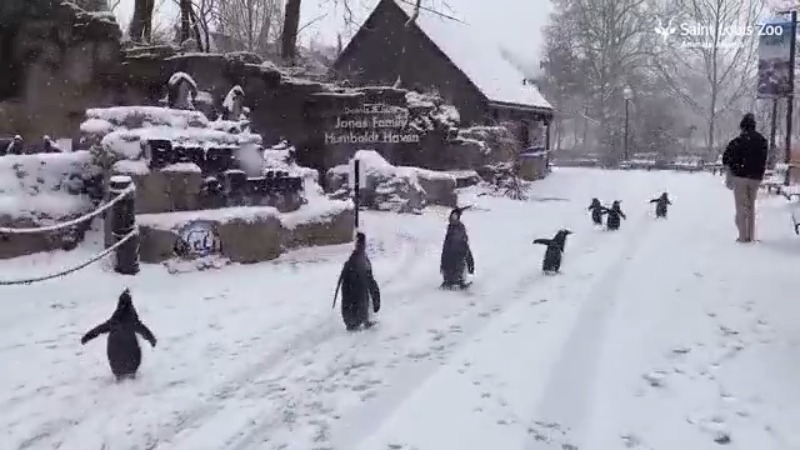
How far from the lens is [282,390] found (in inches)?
201

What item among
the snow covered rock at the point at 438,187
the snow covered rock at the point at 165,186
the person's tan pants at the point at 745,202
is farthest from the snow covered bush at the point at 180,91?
the person's tan pants at the point at 745,202

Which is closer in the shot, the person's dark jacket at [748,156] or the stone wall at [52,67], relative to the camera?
the person's dark jacket at [748,156]

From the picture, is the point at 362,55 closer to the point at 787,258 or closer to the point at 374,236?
the point at 374,236

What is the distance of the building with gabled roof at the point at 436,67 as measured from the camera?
27.6 m

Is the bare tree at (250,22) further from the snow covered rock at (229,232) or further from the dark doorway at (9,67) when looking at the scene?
the snow covered rock at (229,232)

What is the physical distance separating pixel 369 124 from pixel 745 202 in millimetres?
7206

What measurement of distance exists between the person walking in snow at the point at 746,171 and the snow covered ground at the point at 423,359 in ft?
3.96

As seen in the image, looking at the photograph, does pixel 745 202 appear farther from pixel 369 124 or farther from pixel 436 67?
pixel 436 67

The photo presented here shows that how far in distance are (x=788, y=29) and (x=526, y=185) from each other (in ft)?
31.8

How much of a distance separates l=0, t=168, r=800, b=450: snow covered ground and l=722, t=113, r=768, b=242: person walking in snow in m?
1.21

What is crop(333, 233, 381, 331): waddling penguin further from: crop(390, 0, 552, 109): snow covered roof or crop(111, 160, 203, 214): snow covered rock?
crop(390, 0, 552, 109): snow covered roof

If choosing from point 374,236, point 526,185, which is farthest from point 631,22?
point 374,236

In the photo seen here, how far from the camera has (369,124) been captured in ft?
47.3

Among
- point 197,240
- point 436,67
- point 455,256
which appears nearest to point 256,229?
point 197,240
